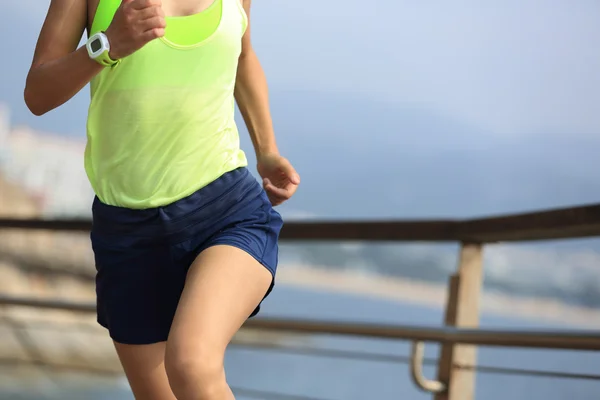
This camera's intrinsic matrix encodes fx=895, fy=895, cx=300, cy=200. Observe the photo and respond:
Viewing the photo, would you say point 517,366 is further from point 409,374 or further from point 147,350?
point 147,350

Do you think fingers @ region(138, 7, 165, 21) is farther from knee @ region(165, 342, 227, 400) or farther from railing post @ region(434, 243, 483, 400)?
railing post @ region(434, 243, 483, 400)

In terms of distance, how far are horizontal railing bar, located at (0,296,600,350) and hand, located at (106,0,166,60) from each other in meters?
0.87

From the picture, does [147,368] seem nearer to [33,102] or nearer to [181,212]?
[181,212]

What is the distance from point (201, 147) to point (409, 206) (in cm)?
1763

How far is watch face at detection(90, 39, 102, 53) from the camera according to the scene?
124cm

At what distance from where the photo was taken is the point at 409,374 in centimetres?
193

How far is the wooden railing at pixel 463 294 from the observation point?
157cm

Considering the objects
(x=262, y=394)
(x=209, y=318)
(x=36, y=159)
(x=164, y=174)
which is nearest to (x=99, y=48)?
(x=164, y=174)

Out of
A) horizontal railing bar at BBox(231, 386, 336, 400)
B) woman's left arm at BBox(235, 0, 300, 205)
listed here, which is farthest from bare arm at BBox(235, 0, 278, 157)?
horizontal railing bar at BBox(231, 386, 336, 400)

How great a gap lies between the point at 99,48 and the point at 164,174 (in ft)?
0.79

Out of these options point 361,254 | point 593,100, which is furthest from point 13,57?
point 593,100

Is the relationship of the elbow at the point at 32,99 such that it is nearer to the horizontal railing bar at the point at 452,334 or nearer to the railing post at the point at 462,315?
the horizontal railing bar at the point at 452,334

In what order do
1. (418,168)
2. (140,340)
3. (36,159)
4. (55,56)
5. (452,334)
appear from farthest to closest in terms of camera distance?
(418,168) < (36,159) < (452,334) < (140,340) < (55,56)

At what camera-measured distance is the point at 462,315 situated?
198cm
